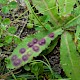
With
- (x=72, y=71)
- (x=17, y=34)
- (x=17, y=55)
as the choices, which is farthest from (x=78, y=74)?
(x=17, y=34)

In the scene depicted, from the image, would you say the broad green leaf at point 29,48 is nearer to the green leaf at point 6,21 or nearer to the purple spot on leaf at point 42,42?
the purple spot on leaf at point 42,42

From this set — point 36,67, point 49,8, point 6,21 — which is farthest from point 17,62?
point 49,8

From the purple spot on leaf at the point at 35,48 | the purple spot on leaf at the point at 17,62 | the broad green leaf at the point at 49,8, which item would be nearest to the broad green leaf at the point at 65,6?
the broad green leaf at the point at 49,8

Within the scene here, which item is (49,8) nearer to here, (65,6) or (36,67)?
(65,6)

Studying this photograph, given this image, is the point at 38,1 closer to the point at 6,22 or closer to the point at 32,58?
the point at 6,22

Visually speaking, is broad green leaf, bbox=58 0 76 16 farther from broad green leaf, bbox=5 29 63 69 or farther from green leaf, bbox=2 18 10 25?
green leaf, bbox=2 18 10 25

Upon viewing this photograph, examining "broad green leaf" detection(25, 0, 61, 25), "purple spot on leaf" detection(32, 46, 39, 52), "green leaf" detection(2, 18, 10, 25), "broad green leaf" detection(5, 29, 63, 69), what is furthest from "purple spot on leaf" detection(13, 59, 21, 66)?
"broad green leaf" detection(25, 0, 61, 25)

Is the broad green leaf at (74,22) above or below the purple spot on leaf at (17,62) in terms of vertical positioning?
above
